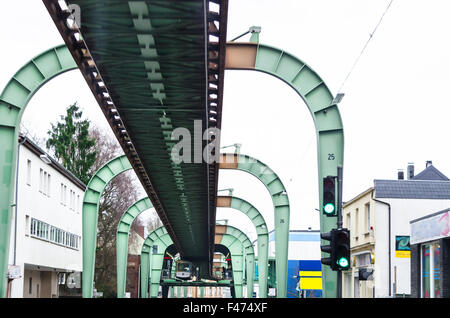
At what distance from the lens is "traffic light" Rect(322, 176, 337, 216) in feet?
50.2

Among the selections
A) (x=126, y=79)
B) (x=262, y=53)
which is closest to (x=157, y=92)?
(x=126, y=79)

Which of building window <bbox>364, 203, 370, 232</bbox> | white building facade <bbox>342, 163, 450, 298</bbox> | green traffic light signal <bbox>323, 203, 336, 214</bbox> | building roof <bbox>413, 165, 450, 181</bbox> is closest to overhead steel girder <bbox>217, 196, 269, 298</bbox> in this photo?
white building facade <bbox>342, 163, 450, 298</bbox>

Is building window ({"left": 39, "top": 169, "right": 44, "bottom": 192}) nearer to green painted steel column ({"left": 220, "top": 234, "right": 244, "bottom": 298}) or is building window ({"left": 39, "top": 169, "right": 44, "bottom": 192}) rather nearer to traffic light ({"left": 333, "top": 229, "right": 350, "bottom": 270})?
green painted steel column ({"left": 220, "top": 234, "right": 244, "bottom": 298})

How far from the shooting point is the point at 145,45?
12859 millimetres

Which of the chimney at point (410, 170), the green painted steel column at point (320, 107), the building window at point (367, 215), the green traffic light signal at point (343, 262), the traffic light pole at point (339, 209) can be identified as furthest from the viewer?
the chimney at point (410, 170)

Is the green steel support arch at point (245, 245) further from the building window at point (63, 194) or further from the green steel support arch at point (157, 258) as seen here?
the building window at point (63, 194)

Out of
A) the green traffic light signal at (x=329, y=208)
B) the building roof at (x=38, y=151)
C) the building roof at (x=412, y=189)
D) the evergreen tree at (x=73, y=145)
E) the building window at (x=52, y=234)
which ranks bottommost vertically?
the green traffic light signal at (x=329, y=208)

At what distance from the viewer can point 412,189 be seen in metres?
44.7

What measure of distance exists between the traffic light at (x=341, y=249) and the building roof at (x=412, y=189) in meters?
27.9

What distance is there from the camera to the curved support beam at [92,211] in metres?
28.6

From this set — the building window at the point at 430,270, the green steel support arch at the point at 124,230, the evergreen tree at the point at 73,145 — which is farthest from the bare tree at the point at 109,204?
the building window at the point at 430,270

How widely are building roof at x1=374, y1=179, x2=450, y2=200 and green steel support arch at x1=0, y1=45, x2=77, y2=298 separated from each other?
27.4m

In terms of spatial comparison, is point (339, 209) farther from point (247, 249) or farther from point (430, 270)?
point (247, 249)

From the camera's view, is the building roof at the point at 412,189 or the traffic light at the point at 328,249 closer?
the traffic light at the point at 328,249
